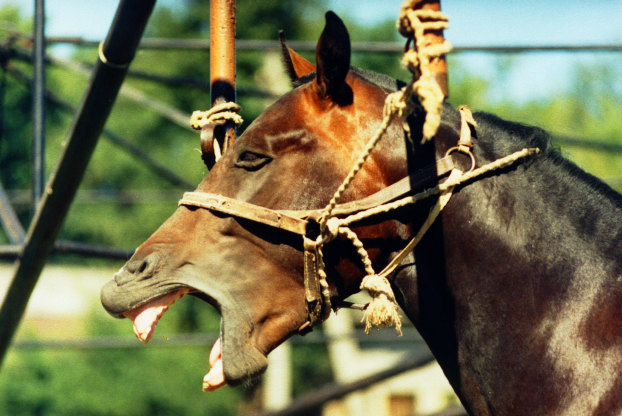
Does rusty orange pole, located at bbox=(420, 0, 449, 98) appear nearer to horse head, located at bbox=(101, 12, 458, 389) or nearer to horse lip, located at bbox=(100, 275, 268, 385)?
horse head, located at bbox=(101, 12, 458, 389)

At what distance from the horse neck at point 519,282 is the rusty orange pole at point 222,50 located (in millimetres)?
1058

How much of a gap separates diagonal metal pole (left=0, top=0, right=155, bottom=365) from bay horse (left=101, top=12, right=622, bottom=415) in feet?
3.56

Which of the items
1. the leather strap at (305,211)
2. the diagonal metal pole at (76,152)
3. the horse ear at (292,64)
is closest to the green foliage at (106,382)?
the diagonal metal pole at (76,152)

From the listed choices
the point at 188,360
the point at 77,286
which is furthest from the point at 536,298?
the point at 77,286

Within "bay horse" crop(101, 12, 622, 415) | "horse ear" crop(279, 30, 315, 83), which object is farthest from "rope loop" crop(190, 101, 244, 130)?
"bay horse" crop(101, 12, 622, 415)

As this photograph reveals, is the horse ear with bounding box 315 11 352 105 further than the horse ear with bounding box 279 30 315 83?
No

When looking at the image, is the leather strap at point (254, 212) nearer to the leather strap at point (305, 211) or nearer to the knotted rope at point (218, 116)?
the leather strap at point (305, 211)

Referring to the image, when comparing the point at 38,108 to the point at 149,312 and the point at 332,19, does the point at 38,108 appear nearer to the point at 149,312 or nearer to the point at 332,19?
the point at 149,312

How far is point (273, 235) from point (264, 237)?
28 mm

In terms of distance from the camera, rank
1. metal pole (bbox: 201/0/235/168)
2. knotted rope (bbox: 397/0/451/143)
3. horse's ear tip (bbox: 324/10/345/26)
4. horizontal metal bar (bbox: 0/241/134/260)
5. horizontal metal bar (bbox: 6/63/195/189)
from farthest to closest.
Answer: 1. horizontal metal bar (bbox: 6/63/195/189)
2. horizontal metal bar (bbox: 0/241/134/260)
3. metal pole (bbox: 201/0/235/168)
4. horse's ear tip (bbox: 324/10/345/26)
5. knotted rope (bbox: 397/0/451/143)

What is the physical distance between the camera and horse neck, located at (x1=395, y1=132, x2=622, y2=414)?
2430mm

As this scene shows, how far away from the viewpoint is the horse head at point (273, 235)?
2514 mm

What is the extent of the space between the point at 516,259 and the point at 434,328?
326 millimetres

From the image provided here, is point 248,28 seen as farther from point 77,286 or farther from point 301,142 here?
point 301,142
